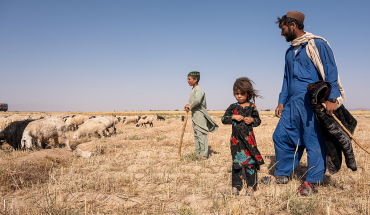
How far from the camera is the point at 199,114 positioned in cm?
554

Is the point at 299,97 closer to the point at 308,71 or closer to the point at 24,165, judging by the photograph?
the point at 308,71

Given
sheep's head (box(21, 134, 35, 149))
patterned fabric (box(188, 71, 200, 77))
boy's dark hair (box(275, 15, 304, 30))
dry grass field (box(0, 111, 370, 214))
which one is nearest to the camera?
dry grass field (box(0, 111, 370, 214))

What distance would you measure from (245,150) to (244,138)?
0.19 metres

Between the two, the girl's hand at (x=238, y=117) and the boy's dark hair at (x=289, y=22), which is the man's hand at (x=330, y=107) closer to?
the girl's hand at (x=238, y=117)

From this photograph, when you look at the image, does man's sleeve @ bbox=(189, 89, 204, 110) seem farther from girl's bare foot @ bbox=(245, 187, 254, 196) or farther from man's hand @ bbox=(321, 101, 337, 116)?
man's hand @ bbox=(321, 101, 337, 116)

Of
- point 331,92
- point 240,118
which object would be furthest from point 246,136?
point 331,92

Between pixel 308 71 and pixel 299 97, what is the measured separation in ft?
1.32

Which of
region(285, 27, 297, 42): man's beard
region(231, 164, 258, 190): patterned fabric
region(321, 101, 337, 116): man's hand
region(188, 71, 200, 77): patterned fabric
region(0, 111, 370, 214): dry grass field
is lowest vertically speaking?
region(0, 111, 370, 214): dry grass field

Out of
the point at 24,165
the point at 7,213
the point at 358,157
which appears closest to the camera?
the point at 7,213

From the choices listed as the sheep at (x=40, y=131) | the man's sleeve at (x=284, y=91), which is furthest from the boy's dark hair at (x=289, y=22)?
the sheep at (x=40, y=131)

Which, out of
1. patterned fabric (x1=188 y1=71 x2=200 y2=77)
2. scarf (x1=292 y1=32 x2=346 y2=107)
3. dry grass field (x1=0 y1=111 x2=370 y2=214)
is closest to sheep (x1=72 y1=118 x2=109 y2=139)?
dry grass field (x1=0 y1=111 x2=370 y2=214)

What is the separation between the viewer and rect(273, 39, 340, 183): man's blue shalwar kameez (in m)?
3.04

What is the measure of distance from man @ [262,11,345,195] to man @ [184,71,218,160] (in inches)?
86.6

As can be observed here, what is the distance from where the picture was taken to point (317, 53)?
10.0 ft
